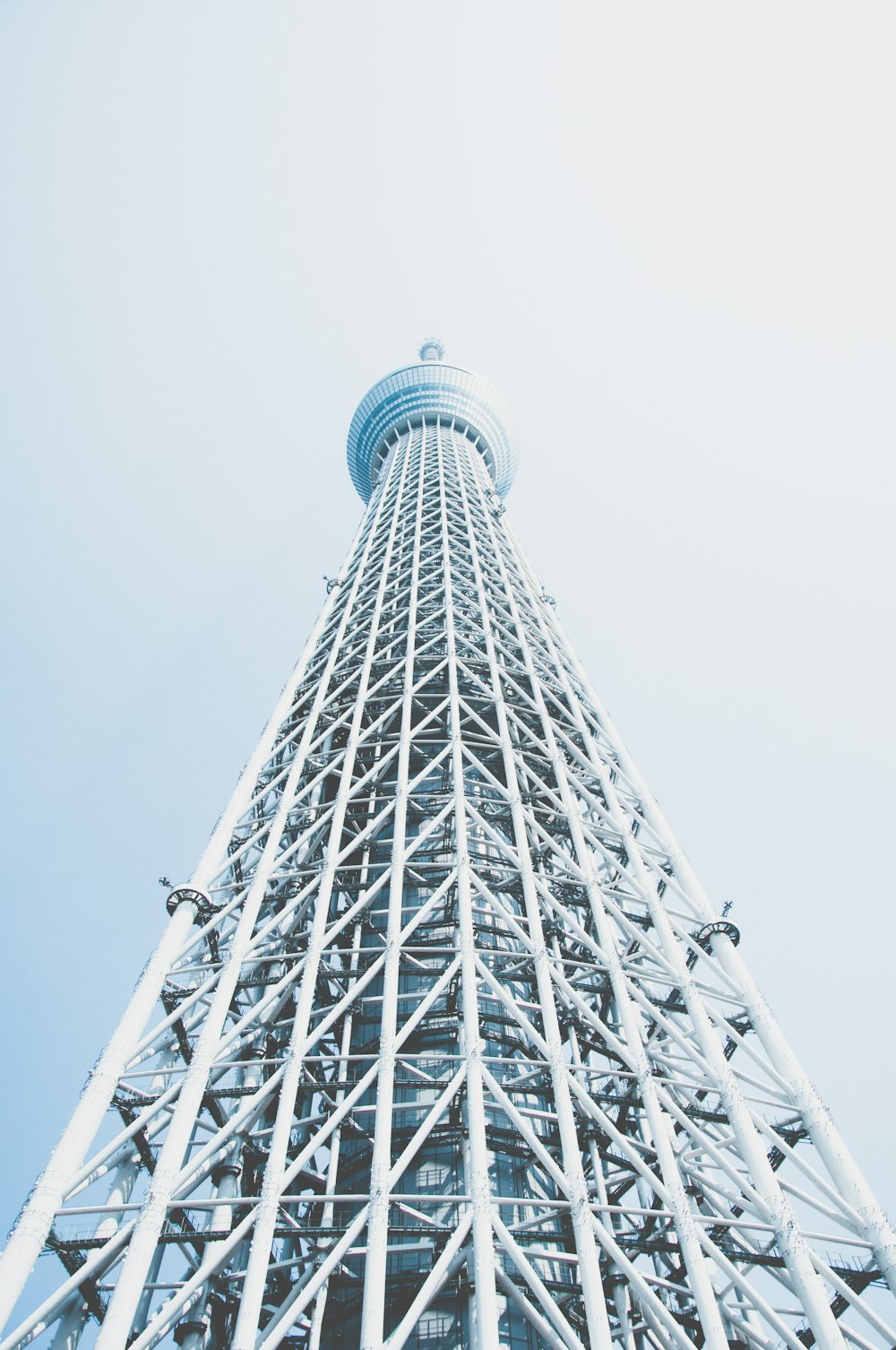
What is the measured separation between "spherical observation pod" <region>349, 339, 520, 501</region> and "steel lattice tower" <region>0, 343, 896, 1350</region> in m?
42.2

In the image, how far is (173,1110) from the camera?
66.7ft

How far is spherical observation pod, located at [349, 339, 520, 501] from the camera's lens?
77500 mm

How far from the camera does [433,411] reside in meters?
77.1

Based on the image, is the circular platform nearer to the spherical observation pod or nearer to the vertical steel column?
the spherical observation pod

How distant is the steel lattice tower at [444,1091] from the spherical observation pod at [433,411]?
139 ft

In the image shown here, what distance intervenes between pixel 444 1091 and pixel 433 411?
6615 cm

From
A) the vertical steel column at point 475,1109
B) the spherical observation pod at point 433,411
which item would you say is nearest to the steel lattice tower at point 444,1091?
the vertical steel column at point 475,1109

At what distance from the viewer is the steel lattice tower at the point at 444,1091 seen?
16969 mm

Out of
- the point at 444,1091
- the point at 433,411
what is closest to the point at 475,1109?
the point at 444,1091

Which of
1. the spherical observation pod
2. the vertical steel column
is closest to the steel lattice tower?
the vertical steel column

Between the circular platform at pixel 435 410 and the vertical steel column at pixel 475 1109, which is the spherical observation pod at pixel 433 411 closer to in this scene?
the circular platform at pixel 435 410

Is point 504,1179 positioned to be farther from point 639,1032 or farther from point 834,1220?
point 834,1220

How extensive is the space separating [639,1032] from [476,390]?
6593 cm

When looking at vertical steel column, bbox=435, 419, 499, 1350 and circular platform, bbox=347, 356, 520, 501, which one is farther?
circular platform, bbox=347, 356, 520, 501
